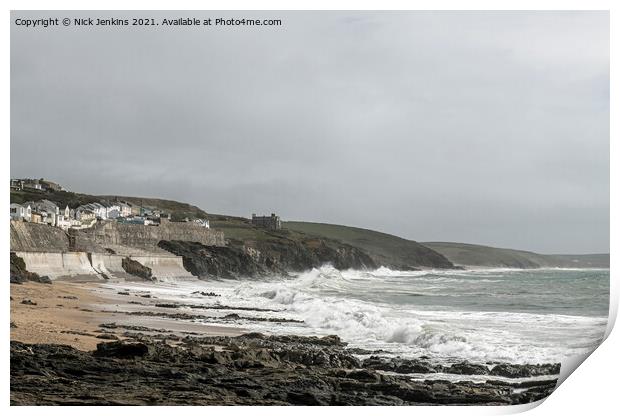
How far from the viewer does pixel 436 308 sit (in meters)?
8.60

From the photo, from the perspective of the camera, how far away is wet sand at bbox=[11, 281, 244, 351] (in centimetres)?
793

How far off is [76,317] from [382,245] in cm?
290

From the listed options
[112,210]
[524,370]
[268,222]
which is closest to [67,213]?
[112,210]

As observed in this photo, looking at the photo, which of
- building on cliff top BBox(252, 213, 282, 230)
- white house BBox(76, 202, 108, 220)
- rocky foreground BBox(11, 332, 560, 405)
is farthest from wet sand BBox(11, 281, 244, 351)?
building on cliff top BBox(252, 213, 282, 230)

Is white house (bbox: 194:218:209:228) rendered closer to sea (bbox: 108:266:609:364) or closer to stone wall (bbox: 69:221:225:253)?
stone wall (bbox: 69:221:225:253)

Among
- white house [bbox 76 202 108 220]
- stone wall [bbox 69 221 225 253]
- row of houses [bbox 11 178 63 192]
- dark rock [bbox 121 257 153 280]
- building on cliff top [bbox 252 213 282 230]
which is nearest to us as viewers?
row of houses [bbox 11 178 63 192]

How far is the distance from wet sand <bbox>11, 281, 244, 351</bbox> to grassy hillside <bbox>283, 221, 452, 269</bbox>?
1240 millimetres

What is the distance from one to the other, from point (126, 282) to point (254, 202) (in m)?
1.54

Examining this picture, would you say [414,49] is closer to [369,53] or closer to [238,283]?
[369,53]

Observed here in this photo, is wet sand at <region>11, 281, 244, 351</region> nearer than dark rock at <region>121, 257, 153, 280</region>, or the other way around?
wet sand at <region>11, 281, 244, 351</region>

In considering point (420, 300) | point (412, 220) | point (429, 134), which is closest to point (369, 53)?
point (429, 134)

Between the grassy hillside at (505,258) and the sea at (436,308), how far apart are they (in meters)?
0.08

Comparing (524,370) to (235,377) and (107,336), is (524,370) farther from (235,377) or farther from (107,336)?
(107,336)

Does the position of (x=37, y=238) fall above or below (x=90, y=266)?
above
